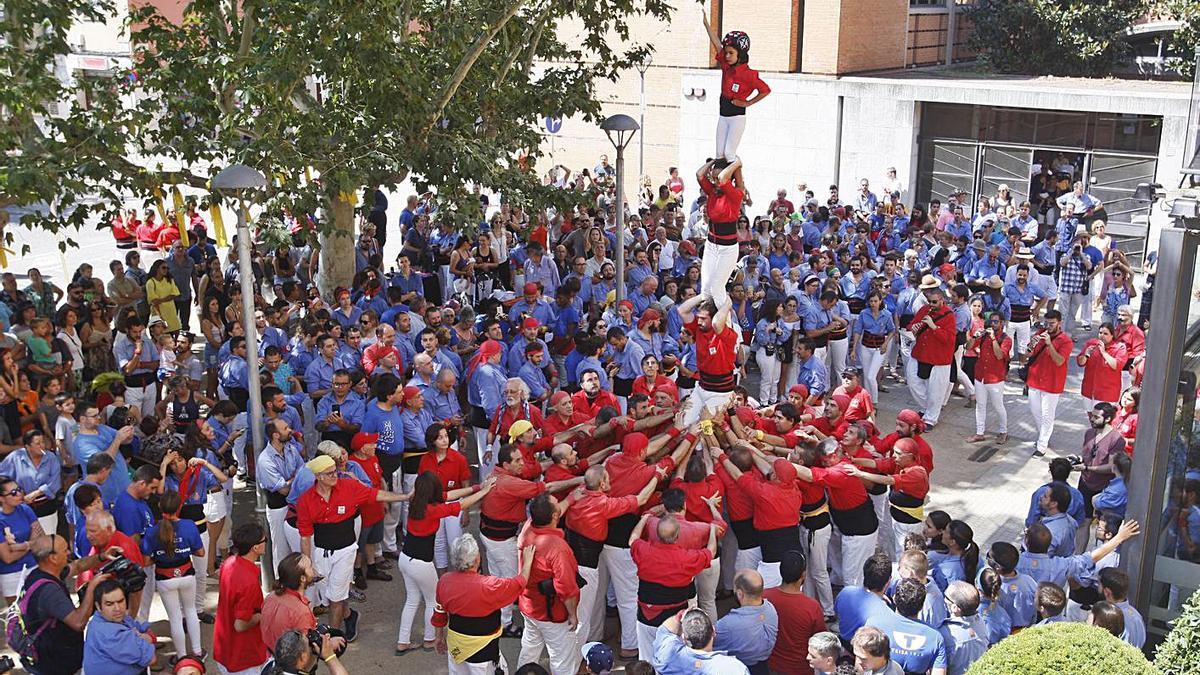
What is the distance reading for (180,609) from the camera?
8320 millimetres

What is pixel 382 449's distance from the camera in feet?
32.4

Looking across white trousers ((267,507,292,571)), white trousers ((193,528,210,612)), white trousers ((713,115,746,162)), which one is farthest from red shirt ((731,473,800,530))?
white trousers ((193,528,210,612))

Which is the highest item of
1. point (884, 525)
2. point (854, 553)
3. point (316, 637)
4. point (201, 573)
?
point (316, 637)

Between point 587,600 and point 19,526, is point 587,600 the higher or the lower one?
the lower one

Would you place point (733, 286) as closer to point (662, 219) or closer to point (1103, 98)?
point (662, 219)

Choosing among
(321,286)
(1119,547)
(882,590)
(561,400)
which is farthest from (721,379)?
(321,286)

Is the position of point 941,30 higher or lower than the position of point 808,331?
higher

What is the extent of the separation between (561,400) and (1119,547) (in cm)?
450

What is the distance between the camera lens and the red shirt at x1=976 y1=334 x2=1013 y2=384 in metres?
12.7

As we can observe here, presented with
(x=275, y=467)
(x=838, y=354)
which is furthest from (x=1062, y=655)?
(x=838, y=354)

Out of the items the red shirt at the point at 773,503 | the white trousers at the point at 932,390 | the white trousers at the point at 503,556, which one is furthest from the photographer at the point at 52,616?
the white trousers at the point at 932,390

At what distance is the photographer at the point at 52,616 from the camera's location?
278 inches

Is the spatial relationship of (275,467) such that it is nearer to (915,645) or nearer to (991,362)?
(915,645)

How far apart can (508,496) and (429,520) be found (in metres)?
0.61
